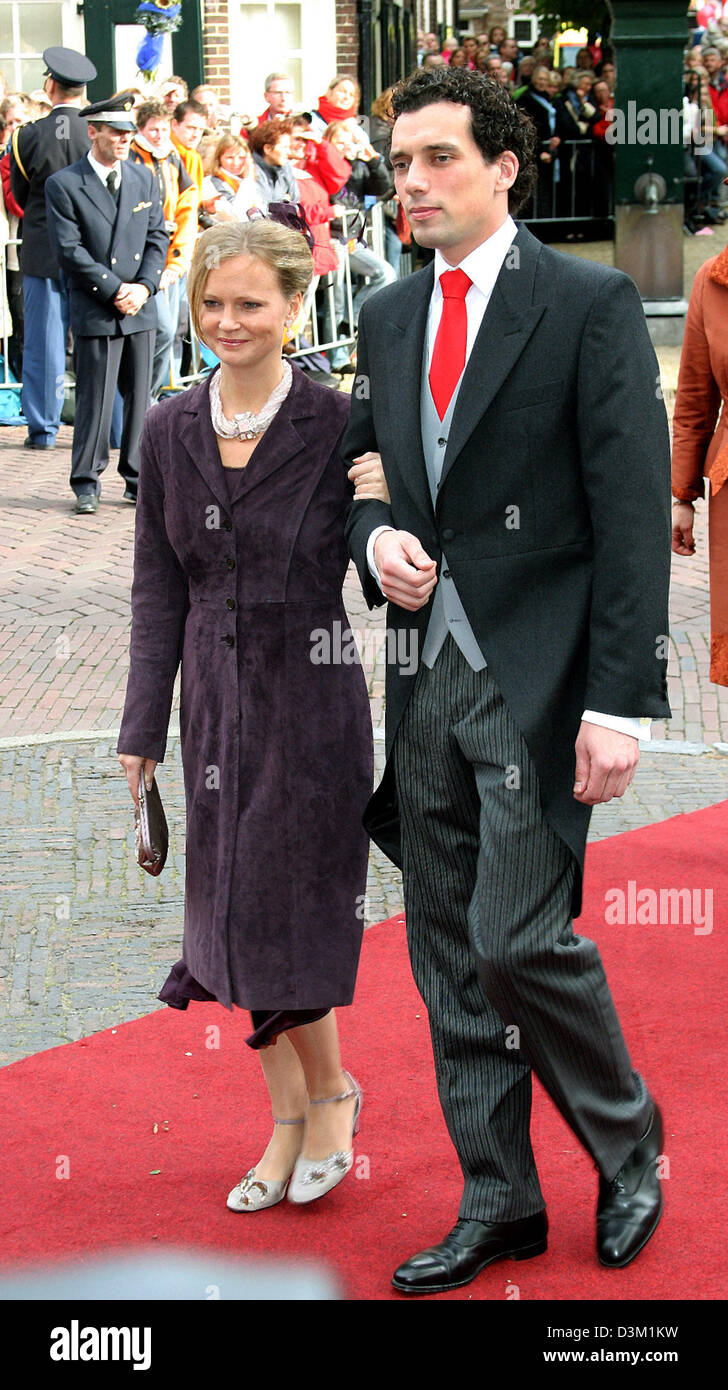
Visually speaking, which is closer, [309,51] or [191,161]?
[191,161]

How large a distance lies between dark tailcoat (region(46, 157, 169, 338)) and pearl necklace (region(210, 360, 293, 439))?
22.5ft

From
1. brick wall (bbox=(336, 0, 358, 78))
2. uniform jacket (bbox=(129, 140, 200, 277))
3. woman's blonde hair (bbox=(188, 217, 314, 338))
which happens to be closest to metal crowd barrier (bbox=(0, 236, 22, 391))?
uniform jacket (bbox=(129, 140, 200, 277))

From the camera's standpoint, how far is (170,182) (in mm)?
11570

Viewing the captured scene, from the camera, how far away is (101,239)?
10188 millimetres

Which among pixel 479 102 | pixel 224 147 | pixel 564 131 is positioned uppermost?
pixel 479 102

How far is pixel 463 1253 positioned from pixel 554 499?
1384 mm

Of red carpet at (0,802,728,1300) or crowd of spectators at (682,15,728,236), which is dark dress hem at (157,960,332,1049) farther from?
crowd of spectators at (682,15,728,236)

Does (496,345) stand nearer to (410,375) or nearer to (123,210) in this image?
(410,375)

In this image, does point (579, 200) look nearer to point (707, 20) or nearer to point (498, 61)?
point (498, 61)

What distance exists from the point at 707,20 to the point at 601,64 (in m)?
2.58

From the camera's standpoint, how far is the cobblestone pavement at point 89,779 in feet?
15.8

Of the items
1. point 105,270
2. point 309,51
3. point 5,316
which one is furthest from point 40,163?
point 309,51

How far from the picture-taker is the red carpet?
3453 millimetres

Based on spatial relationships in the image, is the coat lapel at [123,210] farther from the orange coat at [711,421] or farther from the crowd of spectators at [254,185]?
the orange coat at [711,421]
